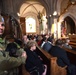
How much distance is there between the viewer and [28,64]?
146 inches

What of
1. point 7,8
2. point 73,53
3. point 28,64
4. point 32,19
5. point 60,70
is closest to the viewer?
point 28,64

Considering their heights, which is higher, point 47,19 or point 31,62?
point 47,19

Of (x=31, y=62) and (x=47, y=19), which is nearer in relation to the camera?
(x=31, y=62)

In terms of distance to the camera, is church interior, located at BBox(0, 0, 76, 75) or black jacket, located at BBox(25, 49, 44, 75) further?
church interior, located at BBox(0, 0, 76, 75)

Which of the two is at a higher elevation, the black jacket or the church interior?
the church interior

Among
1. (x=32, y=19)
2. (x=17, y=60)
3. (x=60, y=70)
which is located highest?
(x=32, y=19)

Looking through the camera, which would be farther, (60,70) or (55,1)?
(55,1)

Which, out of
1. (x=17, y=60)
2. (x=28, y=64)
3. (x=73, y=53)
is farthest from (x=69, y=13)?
(x=17, y=60)

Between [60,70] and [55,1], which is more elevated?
[55,1]

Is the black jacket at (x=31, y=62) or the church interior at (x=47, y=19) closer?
the black jacket at (x=31, y=62)

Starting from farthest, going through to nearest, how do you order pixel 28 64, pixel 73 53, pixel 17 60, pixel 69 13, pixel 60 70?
1. pixel 69 13
2. pixel 73 53
3. pixel 60 70
4. pixel 28 64
5. pixel 17 60

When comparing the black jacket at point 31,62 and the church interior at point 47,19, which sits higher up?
the church interior at point 47,19

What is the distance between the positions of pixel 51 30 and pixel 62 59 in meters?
15.8

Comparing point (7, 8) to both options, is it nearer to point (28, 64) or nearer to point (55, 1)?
point (55, 1)
